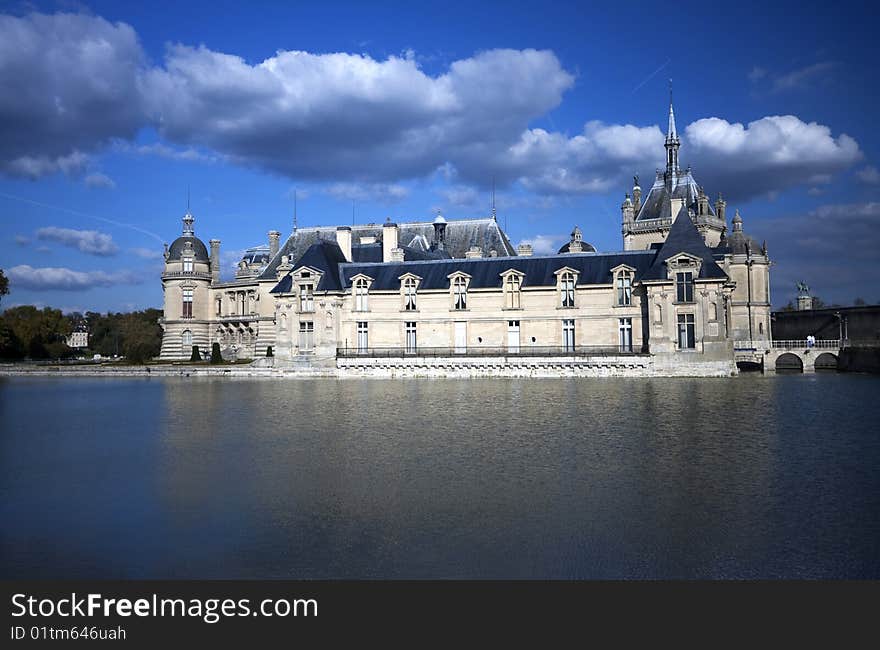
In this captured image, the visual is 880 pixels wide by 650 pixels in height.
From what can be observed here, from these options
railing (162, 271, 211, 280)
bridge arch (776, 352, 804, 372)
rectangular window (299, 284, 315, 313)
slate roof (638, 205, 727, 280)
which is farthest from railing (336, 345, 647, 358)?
railing (162, 271, 211, 280)

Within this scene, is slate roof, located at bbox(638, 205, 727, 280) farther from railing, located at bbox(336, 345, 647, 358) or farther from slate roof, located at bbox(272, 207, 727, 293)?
railing, located at bbox(336, 345, 647, 358)

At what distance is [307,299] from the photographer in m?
49.9

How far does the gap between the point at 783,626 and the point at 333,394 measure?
2731 centimetres

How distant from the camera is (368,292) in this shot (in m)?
49.3

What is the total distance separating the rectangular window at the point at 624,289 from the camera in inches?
1778

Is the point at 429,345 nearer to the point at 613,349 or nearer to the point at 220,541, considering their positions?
the point at 613,349

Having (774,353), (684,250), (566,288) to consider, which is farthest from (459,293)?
(774,353)

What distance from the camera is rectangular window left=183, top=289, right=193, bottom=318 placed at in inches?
2544

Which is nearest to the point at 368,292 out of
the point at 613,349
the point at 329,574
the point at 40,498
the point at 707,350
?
the point at 613,349

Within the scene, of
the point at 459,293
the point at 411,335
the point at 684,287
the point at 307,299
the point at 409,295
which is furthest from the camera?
the point at 307,299

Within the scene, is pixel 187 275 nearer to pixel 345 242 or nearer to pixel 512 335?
pixel 345 242

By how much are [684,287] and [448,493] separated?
33516 millimetres

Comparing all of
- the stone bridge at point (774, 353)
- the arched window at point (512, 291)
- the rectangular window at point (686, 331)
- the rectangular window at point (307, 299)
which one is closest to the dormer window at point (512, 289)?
the arched window at point (512, 291)

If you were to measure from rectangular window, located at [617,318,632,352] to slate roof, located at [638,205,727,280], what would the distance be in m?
2.81
